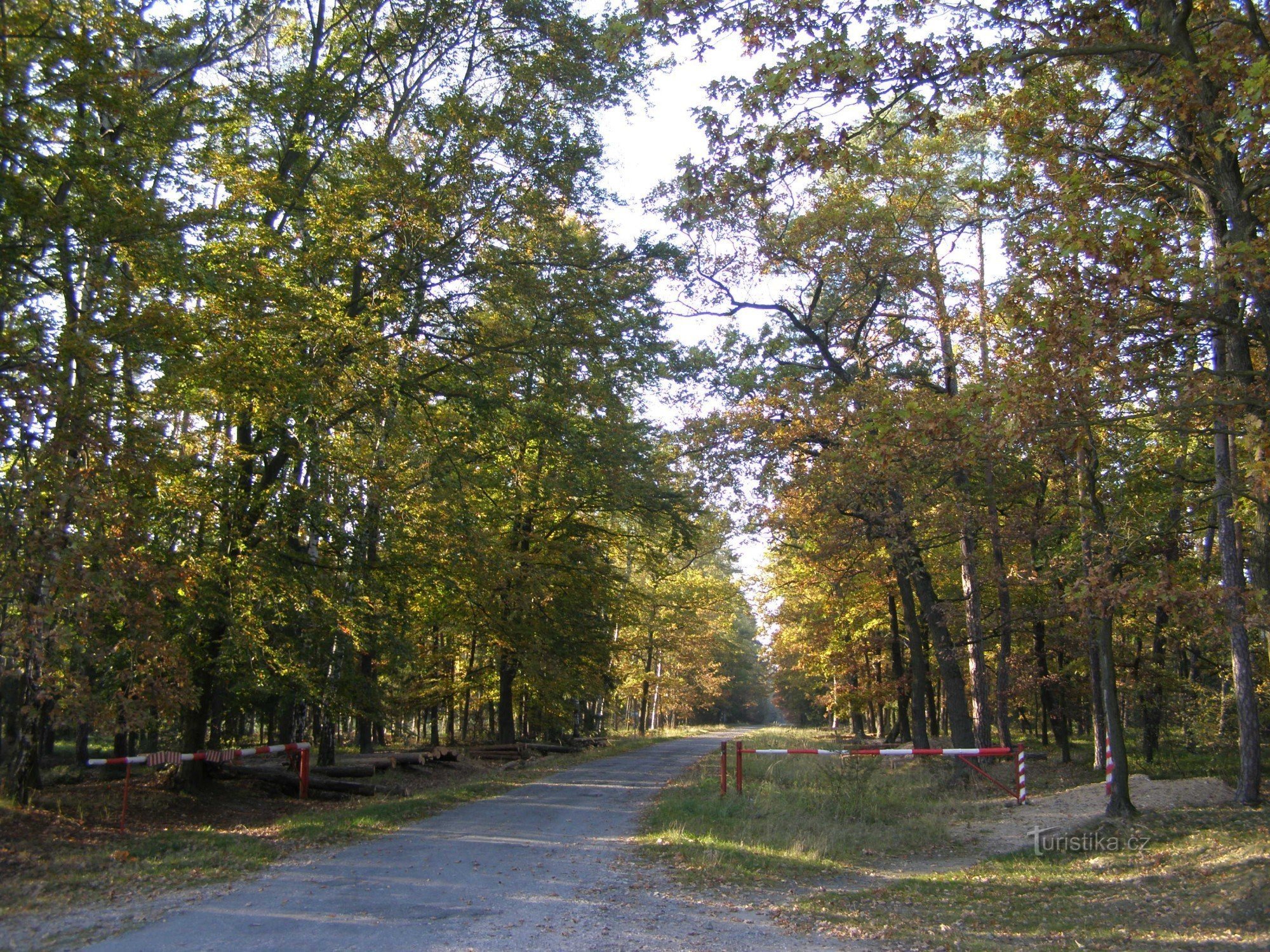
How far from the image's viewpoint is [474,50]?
15781mm

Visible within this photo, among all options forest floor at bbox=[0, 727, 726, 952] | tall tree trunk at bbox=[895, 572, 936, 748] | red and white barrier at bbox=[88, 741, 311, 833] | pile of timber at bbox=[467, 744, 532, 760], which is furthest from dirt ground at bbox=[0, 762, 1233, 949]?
pile of timber at bbox=[467, 744, 532, 760]

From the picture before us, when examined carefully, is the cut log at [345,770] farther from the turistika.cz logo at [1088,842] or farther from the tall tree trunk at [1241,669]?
the tall tree trunk at [1241,669]

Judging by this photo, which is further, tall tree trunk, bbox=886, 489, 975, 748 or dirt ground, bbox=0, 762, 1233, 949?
tall tree trunk, bbox=886, 489, 975, 748

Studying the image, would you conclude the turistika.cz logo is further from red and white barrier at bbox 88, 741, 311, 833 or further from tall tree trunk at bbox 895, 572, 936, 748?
red and white barrier at bbox 88, 741, 311, 833

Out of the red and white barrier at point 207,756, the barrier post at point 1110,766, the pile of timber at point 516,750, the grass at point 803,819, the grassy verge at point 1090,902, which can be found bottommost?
the pile of timber at point 516,750

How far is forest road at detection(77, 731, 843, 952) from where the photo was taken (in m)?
6.45

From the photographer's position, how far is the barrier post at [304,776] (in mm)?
14289

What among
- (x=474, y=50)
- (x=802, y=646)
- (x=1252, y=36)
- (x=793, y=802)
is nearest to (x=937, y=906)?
(x=793, y=802)

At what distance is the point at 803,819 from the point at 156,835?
29.4ft

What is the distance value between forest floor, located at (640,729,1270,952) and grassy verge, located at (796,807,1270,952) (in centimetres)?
3

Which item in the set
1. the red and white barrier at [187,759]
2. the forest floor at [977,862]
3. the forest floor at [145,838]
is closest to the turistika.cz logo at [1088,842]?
the forest floor at [977,862]

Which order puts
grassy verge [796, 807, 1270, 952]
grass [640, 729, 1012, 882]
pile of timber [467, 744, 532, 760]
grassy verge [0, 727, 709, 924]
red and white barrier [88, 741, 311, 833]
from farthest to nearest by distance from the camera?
pile of timber [467, 744, 532, 760], red and white barrier [88, 741, 311, 833], grass [640, 729, 1012, 882], grassy verge [0, 727, 709, 924], grassy verge [796, 807, 1270, 952]

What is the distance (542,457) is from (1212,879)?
48.4 feet

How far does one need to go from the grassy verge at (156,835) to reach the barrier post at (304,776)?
22 centimetres
